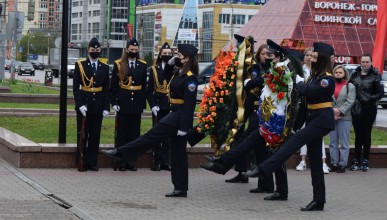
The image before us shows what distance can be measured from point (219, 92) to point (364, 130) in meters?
3.85

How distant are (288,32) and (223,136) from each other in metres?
75.4

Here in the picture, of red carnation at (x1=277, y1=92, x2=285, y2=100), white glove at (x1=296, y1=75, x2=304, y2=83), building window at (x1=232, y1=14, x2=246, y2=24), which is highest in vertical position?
white glove at (x1=296, y1=75, x2=304, y2=83)

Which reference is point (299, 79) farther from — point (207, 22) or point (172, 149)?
point (207, 22)

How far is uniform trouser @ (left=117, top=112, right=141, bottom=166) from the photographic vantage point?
15.2m

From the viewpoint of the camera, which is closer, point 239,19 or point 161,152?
point 161,152

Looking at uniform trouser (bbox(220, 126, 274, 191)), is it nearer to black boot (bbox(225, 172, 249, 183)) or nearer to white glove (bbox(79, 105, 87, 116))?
black boot (bbox(225, 172, 249, 183))

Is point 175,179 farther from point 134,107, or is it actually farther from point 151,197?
point 134,107

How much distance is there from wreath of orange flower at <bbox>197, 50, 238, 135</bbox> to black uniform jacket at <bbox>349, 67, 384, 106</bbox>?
12.2 ft

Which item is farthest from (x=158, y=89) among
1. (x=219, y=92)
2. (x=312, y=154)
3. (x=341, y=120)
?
(x=312, y=154)

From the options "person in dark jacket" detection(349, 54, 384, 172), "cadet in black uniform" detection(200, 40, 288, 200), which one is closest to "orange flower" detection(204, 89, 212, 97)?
"cadet in black uniform" detection(200, 40, 288, 200)

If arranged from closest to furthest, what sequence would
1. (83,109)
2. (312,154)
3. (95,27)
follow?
(312,154)
(83,109)
(95,27)

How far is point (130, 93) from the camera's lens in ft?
49.2

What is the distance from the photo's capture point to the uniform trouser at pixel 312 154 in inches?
452

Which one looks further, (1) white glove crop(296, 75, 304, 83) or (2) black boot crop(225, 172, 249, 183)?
(2) black boot crop(225, 172, 249, 183)
